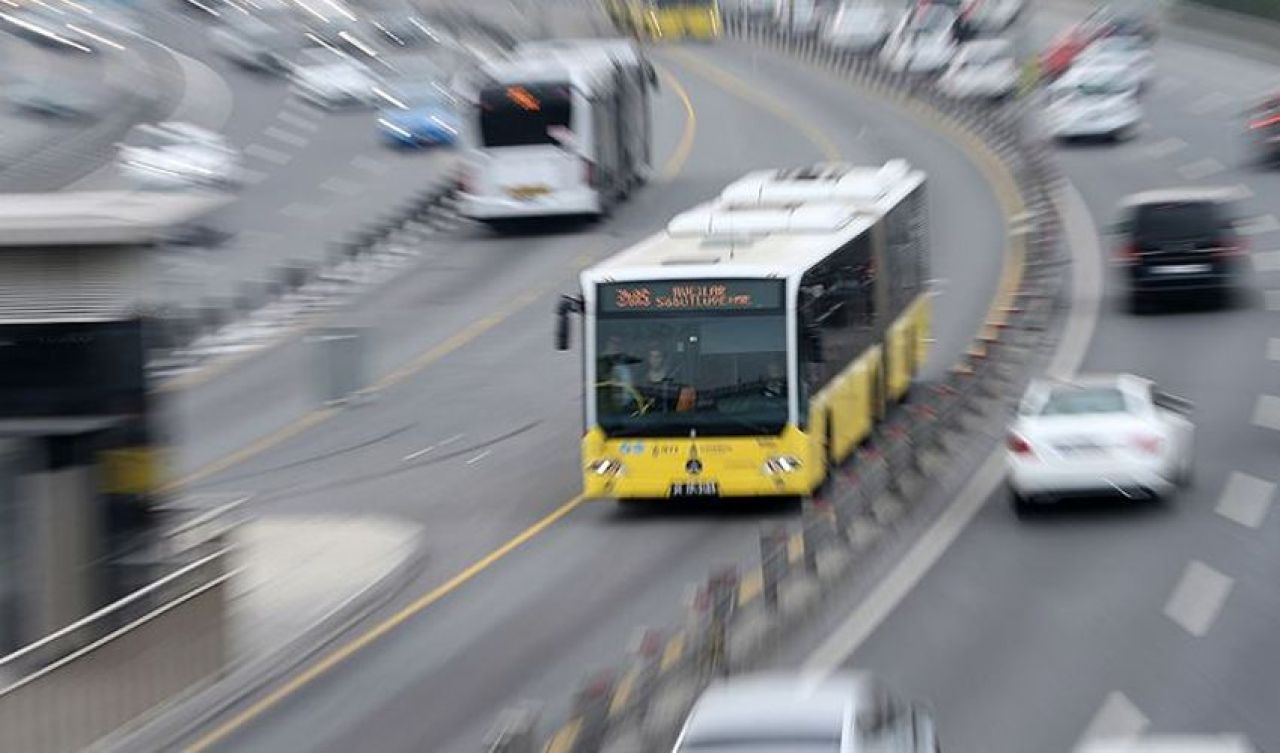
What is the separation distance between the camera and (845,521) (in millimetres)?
22672

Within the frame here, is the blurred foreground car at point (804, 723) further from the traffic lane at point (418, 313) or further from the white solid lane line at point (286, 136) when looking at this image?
the white solid lane line at point (286, 136)

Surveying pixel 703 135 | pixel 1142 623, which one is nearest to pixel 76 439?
pixel 1142 623

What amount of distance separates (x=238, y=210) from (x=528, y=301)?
1329cm

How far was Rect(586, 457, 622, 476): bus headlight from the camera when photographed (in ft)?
85.3

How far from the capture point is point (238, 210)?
2152 inches

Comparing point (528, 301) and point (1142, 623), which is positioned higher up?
point (528, 301)

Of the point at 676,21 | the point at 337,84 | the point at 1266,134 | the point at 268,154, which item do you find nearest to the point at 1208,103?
the point at 1266,134

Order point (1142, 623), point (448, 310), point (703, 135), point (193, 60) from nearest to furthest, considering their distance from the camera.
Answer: point (1142, 623) < point (448, 310) < point (703, 135) < point (193, 60)

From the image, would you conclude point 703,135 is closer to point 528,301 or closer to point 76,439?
point 528,301

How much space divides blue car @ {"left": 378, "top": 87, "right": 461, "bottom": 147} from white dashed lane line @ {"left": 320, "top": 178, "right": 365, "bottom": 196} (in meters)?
4.76

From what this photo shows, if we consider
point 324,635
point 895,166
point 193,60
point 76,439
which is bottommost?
point 324,635

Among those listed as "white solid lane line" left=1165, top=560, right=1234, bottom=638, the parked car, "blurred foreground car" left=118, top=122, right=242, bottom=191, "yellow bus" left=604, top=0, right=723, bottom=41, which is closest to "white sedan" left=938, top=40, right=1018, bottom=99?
the parked car

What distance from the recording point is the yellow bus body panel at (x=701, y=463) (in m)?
25.6

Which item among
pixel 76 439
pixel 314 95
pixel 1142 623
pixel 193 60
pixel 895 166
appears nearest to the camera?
pixel 76 439
